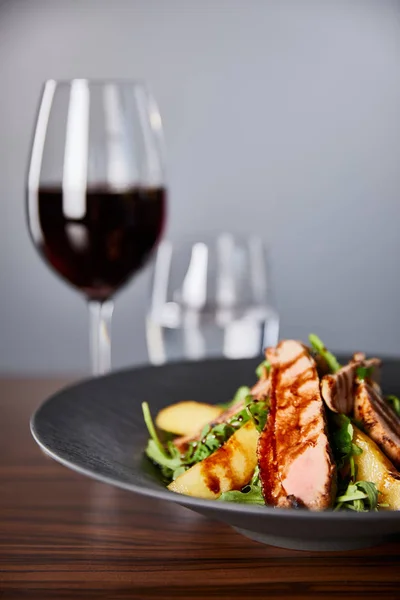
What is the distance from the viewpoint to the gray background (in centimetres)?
388

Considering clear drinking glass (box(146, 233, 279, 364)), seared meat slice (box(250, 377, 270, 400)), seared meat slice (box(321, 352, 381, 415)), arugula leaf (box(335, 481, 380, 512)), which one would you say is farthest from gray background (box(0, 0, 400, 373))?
arugula leaf (box(335, 481, 380, 512))

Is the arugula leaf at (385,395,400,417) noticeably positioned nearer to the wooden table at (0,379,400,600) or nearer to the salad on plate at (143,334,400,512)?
the salad on plate at (143,334,400,512)

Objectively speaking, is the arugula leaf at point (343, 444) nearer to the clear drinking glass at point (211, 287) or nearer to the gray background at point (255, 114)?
the clear drinking glass at point (211, 287)

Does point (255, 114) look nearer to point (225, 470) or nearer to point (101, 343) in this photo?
point (101, 343)

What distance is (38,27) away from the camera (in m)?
3.90

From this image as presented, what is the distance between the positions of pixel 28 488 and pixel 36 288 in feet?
9.55

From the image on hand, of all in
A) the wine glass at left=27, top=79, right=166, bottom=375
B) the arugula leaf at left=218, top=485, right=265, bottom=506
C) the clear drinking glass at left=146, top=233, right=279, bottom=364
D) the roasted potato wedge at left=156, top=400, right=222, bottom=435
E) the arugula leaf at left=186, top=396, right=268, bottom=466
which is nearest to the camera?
the arugula leaf at left=218, top=485, right=265, bottom=506

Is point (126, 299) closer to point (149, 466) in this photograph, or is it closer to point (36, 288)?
point (36, 288)

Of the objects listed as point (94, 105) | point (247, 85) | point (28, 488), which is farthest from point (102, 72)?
point (28, 488)

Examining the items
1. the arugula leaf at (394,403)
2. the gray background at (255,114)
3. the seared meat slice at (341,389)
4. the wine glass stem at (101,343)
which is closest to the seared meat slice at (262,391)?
the seared meat slice at (341,389)

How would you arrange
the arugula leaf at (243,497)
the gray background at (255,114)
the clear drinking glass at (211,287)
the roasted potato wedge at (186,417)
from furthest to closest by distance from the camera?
the gray background at (255,114) < the clear drinking glass at (211,287) < the roasted potato wedge at (186,417) < the arugula leaf at (243,497)

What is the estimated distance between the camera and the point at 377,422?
1.02m

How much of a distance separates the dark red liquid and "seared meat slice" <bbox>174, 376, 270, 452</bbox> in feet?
1.25

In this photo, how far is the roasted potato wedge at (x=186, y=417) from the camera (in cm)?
123
